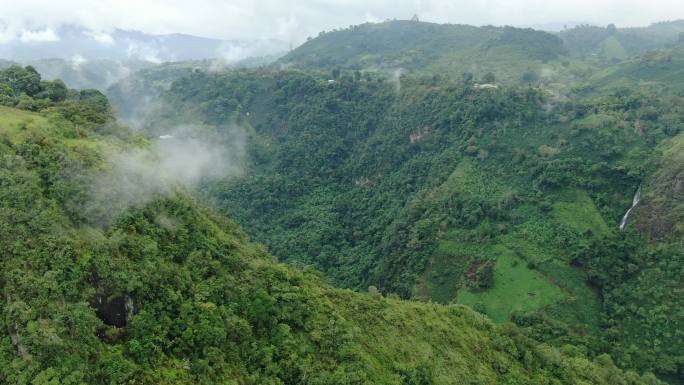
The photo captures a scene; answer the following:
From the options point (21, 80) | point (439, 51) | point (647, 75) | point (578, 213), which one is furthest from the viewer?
point (439, 51)

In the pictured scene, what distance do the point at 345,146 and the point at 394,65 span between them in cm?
7240

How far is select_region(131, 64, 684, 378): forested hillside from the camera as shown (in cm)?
4747

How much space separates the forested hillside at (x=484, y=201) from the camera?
156 ft

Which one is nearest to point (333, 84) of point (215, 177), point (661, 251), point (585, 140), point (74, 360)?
point (215, 177)

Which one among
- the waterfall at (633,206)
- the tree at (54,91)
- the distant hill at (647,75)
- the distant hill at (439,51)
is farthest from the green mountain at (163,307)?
the distant hill at (439,51)

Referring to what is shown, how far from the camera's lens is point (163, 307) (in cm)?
2244

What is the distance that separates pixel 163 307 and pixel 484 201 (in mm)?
45262

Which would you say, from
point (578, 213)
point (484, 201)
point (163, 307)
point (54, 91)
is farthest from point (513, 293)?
point (54, 91)

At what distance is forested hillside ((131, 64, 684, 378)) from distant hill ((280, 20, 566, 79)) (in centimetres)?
5547

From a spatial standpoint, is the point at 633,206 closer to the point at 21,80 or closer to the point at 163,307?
the point at 163,307

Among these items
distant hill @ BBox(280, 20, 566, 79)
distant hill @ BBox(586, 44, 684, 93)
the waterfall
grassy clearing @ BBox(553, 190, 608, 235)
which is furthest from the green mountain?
distant hill @ BBox(280, 20, 566, 79)

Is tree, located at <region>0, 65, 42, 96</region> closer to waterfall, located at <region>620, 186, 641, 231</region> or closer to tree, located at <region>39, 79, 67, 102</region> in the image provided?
tree, located at <region>39, 79, 67, 102</region>

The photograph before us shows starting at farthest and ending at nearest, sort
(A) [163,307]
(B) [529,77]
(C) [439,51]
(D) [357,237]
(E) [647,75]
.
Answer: (C) [439,51] < (B) [529,77] < (E) [647,75] < (D) [357,237] < (A) [163,307]

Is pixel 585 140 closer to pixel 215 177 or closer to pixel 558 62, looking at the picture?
pixel 215 177
